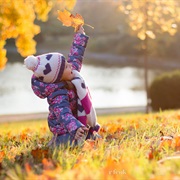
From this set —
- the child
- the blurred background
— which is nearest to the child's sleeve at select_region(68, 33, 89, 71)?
the child

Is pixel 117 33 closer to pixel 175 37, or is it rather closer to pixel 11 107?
pixel 175 37

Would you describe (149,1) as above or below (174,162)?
above

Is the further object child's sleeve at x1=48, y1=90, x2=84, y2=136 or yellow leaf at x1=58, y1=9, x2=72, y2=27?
yellow leaf at x1=58, y1=9, x2=72, y2=27

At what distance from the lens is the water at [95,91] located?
2142 centimetres

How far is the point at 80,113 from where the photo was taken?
416 cm

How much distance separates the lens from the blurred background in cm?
2386

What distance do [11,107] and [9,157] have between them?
17317 mm

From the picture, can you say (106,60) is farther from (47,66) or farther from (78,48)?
(47,66)

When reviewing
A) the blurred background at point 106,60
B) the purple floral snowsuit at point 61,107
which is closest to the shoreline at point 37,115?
the blurred background at point 106,60

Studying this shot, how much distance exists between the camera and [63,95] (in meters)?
4.02

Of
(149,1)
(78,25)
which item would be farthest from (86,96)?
(149,1)

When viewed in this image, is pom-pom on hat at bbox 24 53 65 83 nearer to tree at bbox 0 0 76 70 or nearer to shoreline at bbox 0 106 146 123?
tree at bbox 0 0 76 70

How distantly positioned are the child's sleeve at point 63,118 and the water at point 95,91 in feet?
50.0

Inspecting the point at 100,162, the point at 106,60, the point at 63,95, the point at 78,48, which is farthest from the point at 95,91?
the point at 100,162
